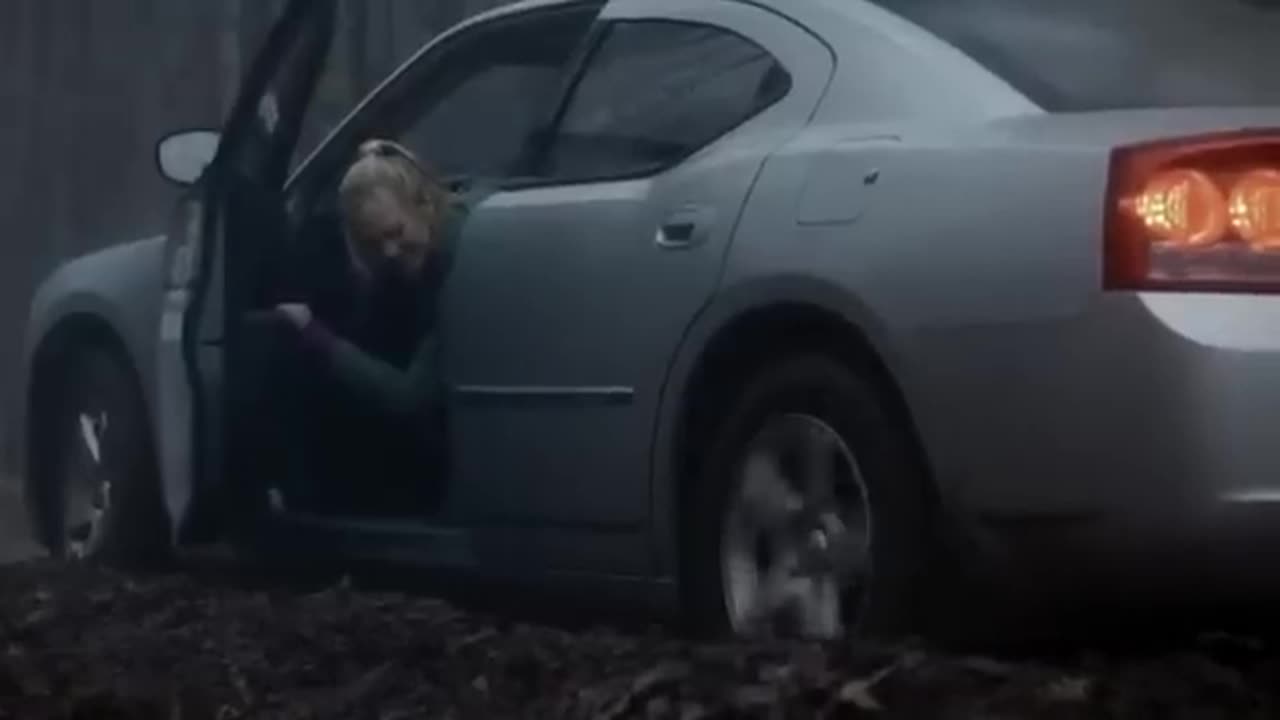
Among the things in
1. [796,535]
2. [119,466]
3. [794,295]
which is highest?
[794,295]

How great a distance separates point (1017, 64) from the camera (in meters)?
6.07

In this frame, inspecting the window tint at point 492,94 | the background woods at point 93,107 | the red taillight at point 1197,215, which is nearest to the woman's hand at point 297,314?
the window tint at point 492,94

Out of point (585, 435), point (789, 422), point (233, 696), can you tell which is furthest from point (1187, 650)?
point (233, 696)

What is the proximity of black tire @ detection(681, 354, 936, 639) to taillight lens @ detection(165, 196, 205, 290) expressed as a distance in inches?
74.8

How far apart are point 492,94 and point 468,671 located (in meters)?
1.79

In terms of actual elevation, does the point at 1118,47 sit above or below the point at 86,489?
above

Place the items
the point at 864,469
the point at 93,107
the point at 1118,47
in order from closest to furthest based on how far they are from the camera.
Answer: the point at 864,469, the point at 1118,47, the point at 93,107

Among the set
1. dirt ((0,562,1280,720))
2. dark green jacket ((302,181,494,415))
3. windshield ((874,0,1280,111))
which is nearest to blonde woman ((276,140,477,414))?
dark green jacket ((302,181,494,415))

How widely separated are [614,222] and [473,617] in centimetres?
92

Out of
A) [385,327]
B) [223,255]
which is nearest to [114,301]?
[223,255]

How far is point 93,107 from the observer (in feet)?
51.4

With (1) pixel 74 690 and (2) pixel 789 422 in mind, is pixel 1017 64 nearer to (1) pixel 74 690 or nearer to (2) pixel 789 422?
(2) pixel 789 422

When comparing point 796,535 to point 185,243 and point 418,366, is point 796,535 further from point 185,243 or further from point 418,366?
point 185,243

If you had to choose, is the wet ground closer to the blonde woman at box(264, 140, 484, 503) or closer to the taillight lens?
the blonde woman at box(264, 140, 484, 503)
